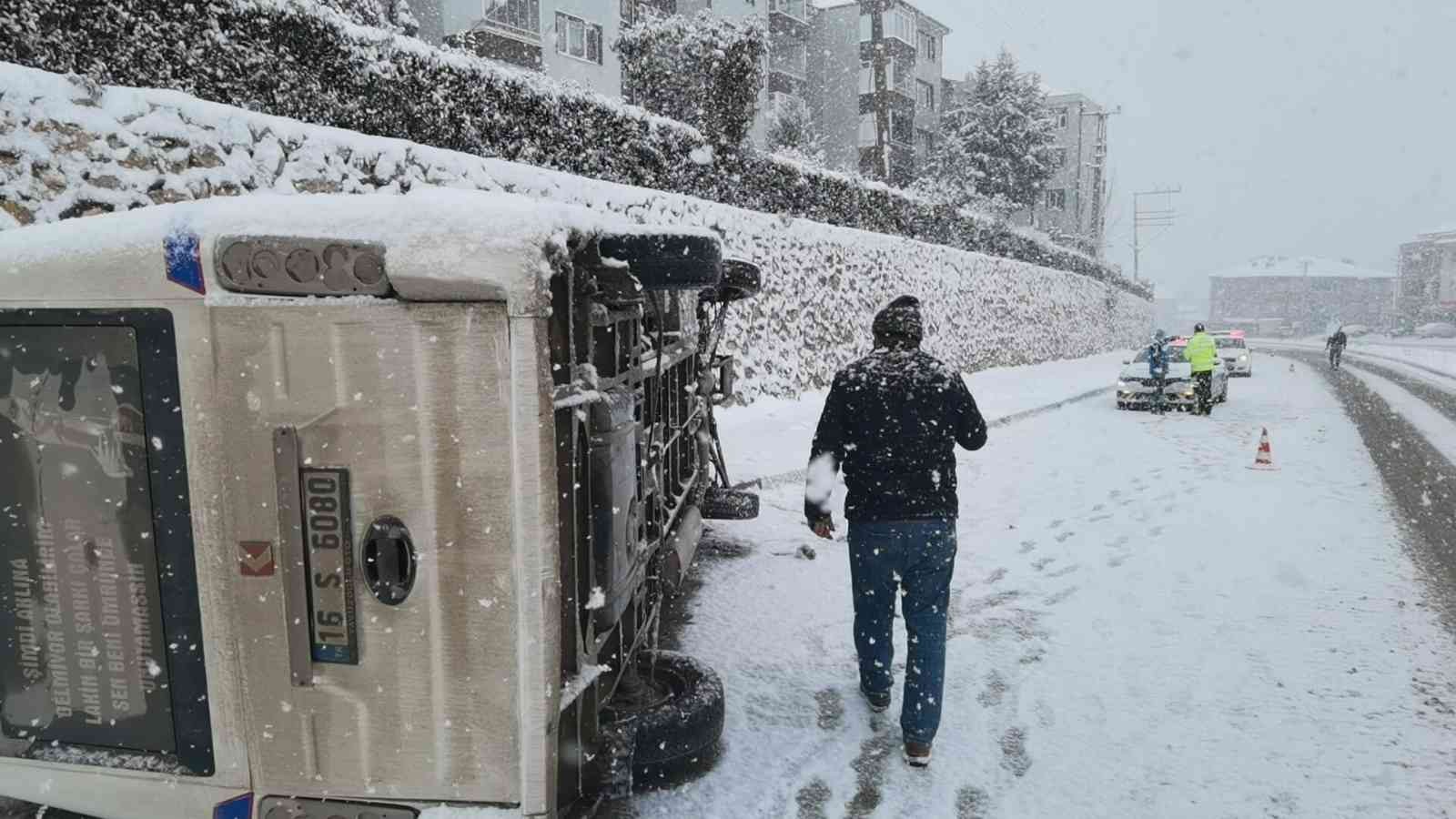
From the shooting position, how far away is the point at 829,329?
16.6 meters

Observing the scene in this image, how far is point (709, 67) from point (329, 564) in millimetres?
13514

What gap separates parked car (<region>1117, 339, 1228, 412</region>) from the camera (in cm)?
1684

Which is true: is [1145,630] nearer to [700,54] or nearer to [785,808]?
[785,808]

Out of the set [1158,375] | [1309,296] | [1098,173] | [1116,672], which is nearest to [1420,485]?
[1158,375]

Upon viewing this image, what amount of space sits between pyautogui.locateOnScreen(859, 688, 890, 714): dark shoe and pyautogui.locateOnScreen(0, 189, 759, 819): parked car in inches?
75.3

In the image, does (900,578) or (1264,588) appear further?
(1264,588)

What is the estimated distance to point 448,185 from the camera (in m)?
7.98

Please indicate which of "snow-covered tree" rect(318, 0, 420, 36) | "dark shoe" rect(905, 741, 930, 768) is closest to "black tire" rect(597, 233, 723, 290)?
"dark shoe" rect(905, 741, 930, 768)

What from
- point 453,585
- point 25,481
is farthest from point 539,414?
point 25,481

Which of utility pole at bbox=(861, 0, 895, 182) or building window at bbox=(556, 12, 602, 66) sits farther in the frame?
building window at bbox=(556, 12, 602, 66)

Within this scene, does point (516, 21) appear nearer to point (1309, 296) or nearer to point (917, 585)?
point (917, 585)

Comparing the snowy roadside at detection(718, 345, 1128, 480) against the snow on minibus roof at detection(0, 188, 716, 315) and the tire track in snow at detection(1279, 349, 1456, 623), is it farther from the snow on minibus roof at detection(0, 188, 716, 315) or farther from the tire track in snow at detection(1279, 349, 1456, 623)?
the snow on minibus roof at detection(0, 188, 716, 315)

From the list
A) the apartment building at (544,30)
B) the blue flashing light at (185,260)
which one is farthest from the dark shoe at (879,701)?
the apartment building at (544,30)

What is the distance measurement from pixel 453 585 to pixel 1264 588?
5.61 meters
